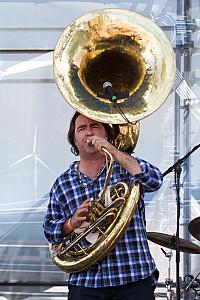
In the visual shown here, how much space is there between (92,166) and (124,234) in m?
0.25

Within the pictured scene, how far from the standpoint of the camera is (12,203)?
3957 millimetres

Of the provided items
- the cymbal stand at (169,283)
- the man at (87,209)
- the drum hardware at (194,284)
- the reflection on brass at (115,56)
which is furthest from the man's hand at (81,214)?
the cymbal stand at (169,283)

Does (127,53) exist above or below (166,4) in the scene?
below

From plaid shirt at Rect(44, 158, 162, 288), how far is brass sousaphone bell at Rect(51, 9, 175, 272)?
107 mm

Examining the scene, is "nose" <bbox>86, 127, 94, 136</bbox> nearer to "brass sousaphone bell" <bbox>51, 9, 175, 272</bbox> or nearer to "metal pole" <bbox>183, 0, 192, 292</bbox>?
"brass sousaphone bell" <bbox>51, 9, 175, 272</bbox>

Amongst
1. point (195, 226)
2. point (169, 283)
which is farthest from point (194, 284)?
point (195, 226)

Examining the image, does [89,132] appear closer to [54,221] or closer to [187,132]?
[54,221]

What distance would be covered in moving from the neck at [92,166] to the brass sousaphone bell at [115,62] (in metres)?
0.17

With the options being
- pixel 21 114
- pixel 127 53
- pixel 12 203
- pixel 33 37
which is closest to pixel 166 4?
pixel 33 37

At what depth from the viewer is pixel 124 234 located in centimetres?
197

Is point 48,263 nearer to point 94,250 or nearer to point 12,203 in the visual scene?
point 12,203

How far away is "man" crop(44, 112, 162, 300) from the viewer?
1.91 meters

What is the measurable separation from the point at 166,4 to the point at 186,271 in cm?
168

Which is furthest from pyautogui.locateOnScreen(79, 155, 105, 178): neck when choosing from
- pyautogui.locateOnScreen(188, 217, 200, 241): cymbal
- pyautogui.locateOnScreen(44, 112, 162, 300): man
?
pyautogui.locateOnScreen(188, 217, 200, 241): cymbal
